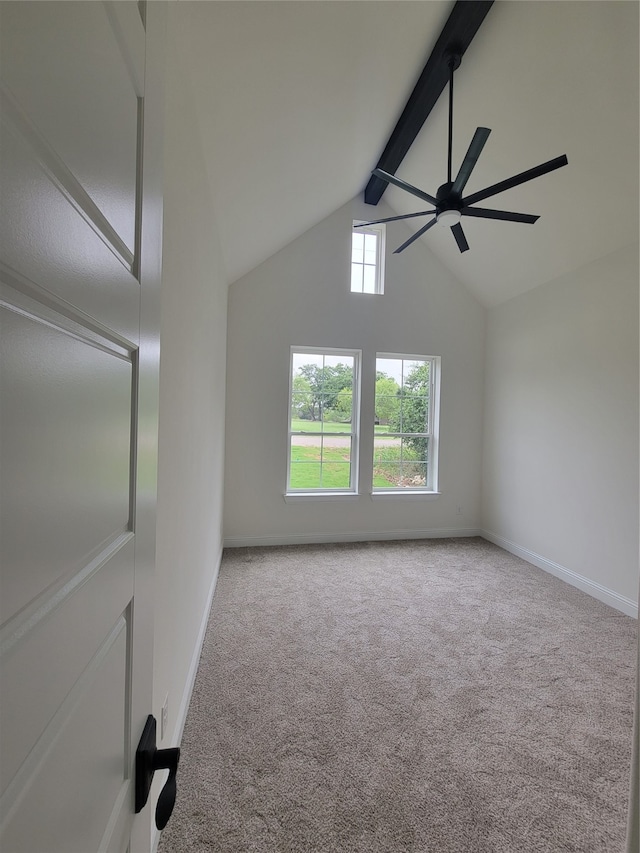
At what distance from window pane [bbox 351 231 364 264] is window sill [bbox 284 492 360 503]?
2.65 metres

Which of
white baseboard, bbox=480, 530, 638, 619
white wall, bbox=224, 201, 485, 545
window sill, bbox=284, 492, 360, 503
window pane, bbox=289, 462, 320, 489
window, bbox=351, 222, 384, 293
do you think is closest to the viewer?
white baseboard, bbox=480, 530, 638, 619

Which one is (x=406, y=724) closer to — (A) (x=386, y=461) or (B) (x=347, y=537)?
(B) (x=347, y=537)

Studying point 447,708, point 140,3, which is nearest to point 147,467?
point 140,3

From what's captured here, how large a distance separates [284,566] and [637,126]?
156 inches

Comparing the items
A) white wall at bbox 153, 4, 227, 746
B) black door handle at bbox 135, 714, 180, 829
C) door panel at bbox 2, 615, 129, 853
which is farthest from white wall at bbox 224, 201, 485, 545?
door panel at bbox 2, 615, 129, 853

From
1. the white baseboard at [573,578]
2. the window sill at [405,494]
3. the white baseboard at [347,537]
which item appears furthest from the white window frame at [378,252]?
the white baseboard at [573,578]

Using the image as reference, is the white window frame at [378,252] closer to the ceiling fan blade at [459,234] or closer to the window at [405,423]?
the window at [405,423]

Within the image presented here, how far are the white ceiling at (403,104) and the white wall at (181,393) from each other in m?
0.24

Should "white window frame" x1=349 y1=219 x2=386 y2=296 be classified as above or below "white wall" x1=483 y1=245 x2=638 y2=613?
above

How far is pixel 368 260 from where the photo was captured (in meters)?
4.45

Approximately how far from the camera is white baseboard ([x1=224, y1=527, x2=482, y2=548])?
408 cm

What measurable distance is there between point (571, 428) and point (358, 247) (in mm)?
2917

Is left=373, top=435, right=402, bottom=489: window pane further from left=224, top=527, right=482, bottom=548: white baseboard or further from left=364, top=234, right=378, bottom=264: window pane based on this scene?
left=364, top=234, right=378, bottom=264: window pane

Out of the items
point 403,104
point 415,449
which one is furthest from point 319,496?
point 403,104
